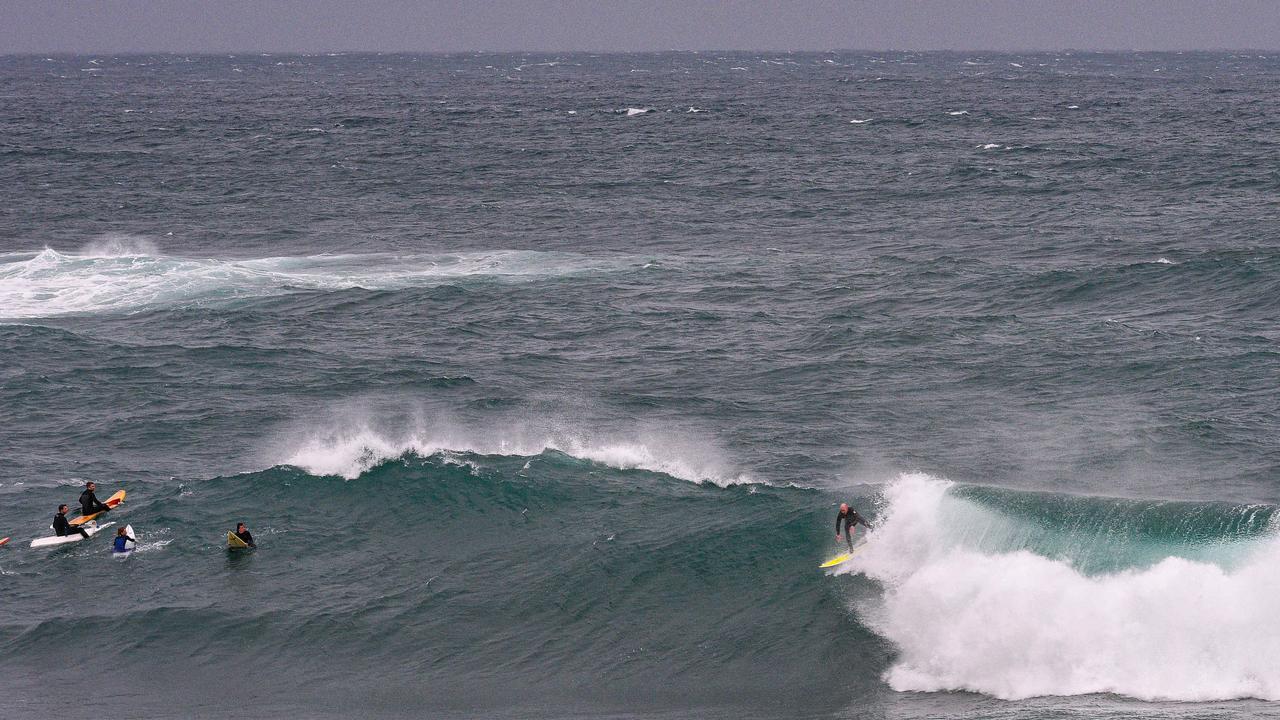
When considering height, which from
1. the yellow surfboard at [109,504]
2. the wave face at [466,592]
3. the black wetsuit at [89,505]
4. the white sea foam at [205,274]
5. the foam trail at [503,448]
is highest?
the white sea foam at [205,274]

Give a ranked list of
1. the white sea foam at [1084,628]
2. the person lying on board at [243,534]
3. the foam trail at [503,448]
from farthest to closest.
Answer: the foam trail at [503,448] < the person lying on board at [243,534] < the white sea foam at [1084,628]

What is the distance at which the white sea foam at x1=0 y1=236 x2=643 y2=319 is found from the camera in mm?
62719

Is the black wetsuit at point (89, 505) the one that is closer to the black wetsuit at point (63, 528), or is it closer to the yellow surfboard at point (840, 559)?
the black wetsuit at point (63, 528)

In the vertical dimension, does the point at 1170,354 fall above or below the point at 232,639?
above

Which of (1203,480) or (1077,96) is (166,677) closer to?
(1203,480)

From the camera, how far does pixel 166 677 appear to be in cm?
2955

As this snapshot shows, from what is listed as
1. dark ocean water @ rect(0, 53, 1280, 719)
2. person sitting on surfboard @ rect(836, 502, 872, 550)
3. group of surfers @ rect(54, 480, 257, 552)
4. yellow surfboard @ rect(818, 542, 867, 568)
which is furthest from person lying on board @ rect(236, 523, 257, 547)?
person sitting on surfboard @ rect(836, 502, 872, 550)

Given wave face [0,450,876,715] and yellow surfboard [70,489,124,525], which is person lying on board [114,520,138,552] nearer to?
wave face [0,450,876,715]

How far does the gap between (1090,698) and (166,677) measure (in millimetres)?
20122

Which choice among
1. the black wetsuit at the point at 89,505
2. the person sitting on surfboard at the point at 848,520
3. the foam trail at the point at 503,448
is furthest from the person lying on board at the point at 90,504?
the person sitting on surfboard at the point at 848,520

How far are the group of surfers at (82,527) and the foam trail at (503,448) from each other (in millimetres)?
5080

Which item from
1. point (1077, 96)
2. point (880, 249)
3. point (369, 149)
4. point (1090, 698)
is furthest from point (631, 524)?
point (1077, 96)

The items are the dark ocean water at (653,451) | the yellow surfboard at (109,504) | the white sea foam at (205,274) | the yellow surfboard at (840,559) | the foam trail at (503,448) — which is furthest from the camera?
the white sea foam at (205,274)

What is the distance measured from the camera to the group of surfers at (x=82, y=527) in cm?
3503
